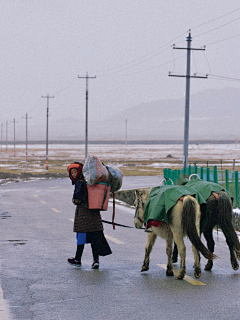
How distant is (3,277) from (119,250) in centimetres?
307

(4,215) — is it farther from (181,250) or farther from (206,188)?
(181,250)

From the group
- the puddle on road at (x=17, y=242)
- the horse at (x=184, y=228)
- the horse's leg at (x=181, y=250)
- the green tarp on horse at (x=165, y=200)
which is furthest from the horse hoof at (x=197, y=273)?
the puddle on road at (x=17, y=242)

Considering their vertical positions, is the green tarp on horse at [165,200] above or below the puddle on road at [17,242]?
above

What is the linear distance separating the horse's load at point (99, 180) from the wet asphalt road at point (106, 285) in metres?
1.11

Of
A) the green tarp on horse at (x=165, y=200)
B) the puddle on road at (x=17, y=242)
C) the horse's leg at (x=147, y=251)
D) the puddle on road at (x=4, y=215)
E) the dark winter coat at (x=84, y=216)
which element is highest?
the green tarp on horse at (x=165, y=200)

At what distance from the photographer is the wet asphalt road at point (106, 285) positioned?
5.79 m

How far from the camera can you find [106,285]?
7.04 m

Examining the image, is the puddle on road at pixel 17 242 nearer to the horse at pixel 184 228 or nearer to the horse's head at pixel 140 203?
the horse's head at pixel 140 203

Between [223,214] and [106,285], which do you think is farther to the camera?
[223,214]

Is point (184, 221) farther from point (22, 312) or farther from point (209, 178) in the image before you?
point (209, 178)

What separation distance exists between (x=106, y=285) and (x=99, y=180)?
1833 millimetres

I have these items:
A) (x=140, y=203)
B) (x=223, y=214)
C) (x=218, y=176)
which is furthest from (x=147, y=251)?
(x=218, y=176)

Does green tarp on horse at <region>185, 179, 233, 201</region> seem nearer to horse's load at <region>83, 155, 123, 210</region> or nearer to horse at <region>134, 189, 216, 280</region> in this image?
horse at <region>134, 189, 216, 280</region>

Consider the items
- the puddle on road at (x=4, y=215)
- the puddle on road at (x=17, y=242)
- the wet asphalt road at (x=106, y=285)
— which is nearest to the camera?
the wet asphalt road at (x=106, y=285)
